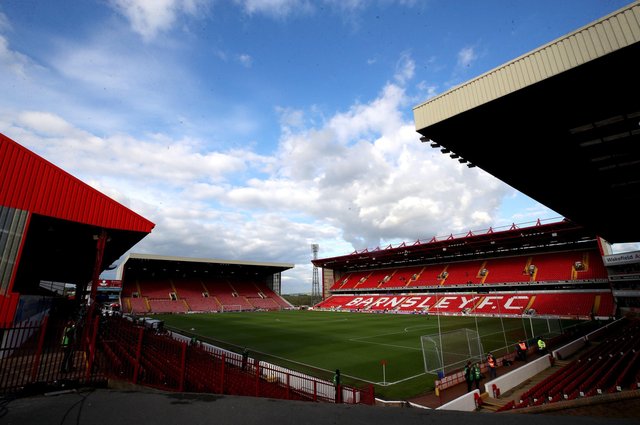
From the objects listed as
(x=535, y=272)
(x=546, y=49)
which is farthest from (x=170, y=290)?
(x=546, y=49)

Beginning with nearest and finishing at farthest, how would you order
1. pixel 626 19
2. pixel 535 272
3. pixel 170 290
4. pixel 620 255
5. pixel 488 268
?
pixel 626 19, pixel 620 255, pixel 535 272, pixel 488 268, pixel 170 290

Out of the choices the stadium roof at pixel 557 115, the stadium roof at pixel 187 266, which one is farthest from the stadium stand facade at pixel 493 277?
the stadium roof at pixel 557 115

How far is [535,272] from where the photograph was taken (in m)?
45.2

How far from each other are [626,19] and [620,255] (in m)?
41.3

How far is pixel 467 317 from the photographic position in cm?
4256

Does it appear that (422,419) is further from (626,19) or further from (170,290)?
(170,290)

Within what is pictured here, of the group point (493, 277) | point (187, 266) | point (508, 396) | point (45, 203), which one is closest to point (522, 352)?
point (508, 396)

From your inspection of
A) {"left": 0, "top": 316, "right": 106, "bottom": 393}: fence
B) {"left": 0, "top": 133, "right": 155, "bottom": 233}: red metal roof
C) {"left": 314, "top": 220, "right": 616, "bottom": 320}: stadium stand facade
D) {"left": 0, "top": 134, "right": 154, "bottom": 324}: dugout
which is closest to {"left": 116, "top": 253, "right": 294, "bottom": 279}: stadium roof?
{"left": 314, "top": 220, "right": 616, "bottom": 320}: stadium stand facade

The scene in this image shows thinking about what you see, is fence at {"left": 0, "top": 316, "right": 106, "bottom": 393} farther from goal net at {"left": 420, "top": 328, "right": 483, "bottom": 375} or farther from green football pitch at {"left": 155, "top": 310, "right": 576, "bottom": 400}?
goal net at {"left": 420, "top": 328, "right": 483, "bottom": 375}

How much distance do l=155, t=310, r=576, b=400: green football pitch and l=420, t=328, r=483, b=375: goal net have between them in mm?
772

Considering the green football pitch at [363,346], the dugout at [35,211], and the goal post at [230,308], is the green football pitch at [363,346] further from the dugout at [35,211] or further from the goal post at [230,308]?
the goal post at [230,308]

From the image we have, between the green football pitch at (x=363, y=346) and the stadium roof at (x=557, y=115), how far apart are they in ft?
36.1

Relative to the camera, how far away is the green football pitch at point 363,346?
54.9 feet

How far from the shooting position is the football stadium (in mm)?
6770
